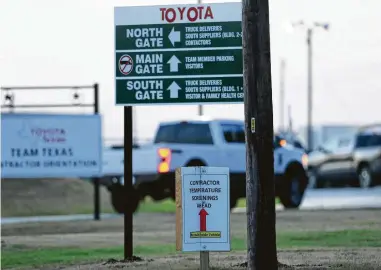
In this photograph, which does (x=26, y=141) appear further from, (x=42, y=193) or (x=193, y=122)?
(x=42, y=193)

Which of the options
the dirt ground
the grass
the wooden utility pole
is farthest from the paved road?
the wooden utility pole

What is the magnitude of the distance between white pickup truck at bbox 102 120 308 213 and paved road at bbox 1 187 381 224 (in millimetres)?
1019

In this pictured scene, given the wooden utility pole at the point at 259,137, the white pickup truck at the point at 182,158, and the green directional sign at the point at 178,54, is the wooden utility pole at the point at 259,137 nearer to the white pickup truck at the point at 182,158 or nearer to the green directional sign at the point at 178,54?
the green directional sign at the point at 178,54

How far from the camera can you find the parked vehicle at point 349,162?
41.6 m

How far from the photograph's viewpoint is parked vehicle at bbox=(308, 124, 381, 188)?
137 ft

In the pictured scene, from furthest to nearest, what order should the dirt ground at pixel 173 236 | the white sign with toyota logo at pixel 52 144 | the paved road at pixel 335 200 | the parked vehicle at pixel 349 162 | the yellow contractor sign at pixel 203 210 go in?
the parked vehicle at pixel 349 162, the paved road at pixel 335 200, the white sign with toyota logo at pixel 52 144, the dirt ground at pixel 173 236, the yellow contractor sign at pixel 203 210

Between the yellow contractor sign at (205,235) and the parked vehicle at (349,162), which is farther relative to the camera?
the parked vehicle at (349,162)

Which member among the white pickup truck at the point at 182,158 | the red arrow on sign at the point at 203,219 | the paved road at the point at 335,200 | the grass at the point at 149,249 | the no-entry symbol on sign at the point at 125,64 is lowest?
the grass at the point at 149,249

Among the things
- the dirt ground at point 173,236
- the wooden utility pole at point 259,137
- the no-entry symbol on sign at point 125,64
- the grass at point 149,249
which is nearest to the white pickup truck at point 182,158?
the dirt ground at point 173,236

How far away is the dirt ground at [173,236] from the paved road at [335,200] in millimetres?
2789

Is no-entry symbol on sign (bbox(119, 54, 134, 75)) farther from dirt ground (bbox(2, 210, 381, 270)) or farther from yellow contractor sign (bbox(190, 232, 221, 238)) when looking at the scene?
yellow contractor sign (bbox(190, 232, 221, 238))

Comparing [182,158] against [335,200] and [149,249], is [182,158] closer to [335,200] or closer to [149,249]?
[149,249]

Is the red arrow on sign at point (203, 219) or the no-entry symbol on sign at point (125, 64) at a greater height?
the no-entry symbol on sign at point (125, 64)

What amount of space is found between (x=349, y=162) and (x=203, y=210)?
30.4m
